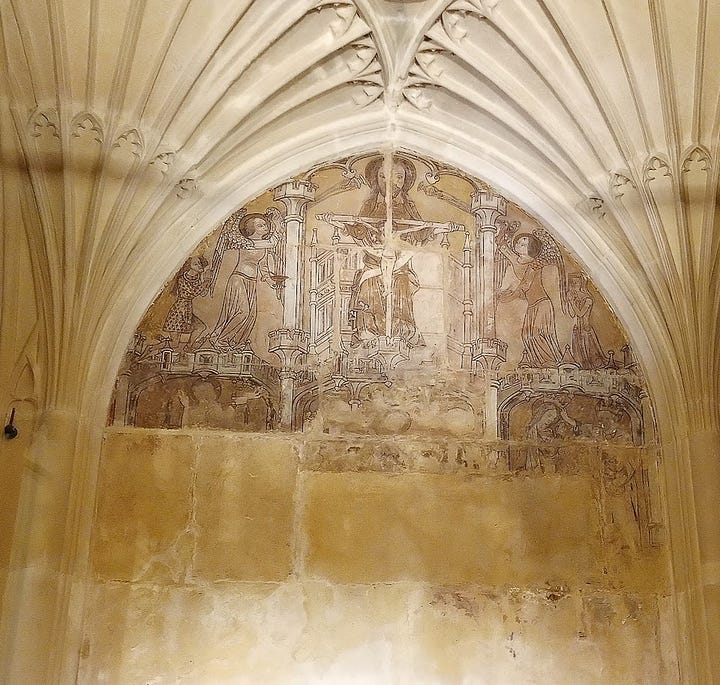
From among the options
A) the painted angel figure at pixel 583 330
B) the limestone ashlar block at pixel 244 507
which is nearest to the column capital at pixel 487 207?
the painted angel figure at pixel 583 330

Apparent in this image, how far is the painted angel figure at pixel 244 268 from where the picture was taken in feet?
20.4

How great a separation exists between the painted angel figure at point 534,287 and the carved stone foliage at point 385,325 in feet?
0.03

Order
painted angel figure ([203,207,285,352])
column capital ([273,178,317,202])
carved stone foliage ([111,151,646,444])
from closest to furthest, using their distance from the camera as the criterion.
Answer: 1. carved stone foliage ([111,151,646,444])
2. painted angel figure ([203,207,285,352])
3. column capital ([273,178,317,202])

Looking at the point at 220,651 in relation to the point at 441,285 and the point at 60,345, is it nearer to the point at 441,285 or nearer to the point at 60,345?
the point at 60,345

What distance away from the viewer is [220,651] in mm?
5434

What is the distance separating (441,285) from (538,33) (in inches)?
69.2

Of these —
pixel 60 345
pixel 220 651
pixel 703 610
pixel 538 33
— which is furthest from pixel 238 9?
pixel 703 610

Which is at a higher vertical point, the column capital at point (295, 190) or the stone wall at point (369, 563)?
the column capital at point (295, 190)

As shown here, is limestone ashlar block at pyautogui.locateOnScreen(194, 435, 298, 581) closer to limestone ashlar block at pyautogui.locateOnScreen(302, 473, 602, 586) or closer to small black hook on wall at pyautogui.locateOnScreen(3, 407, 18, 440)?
limestone ashlar block at pyautogui.locateOnScreen(302, 473, 602, 586)

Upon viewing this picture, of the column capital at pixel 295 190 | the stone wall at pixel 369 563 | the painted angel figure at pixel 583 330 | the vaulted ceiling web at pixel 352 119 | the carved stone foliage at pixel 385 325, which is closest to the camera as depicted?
the stone wall at pixel 369 563

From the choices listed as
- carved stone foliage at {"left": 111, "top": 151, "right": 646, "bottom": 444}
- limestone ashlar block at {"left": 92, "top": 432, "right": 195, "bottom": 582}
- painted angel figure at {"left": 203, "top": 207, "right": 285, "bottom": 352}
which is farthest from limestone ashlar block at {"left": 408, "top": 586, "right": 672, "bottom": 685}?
painted angel figure at {"left": 203, "top": 207, "right": 285, "bottom": 352}

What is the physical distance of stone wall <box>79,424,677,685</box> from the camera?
5465 millimetres

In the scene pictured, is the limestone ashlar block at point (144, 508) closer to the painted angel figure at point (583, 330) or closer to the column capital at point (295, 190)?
the column capital at point (295, 190)

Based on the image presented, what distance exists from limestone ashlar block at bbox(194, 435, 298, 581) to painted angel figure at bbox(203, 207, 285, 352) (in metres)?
0.71
